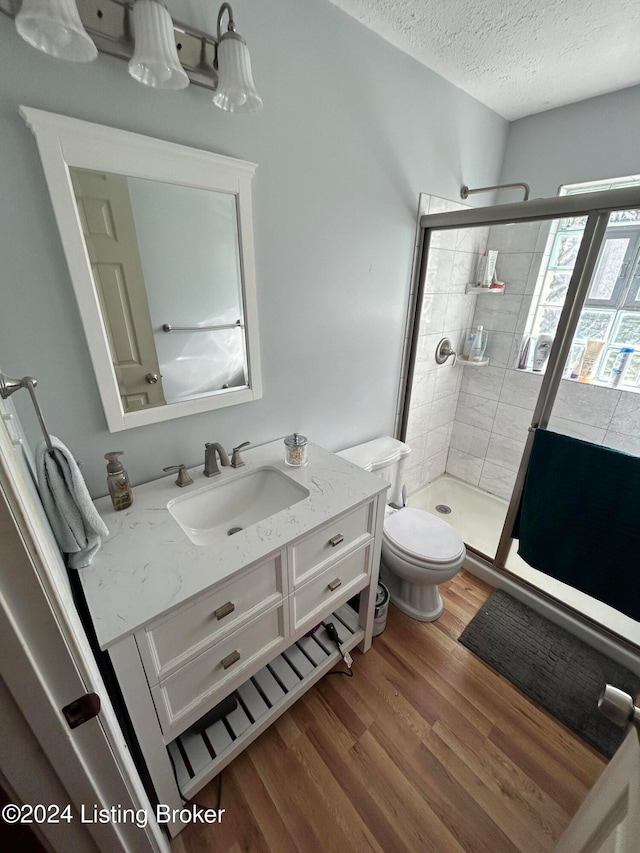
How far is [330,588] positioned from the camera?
1.21m

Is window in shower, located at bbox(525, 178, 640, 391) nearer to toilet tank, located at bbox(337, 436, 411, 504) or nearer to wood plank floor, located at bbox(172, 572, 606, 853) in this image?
toilet tank, located at bbox(337, 436, 411, 504)

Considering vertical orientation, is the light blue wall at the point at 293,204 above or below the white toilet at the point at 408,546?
above

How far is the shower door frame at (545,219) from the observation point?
126 cm

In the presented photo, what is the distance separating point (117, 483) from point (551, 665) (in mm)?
1879

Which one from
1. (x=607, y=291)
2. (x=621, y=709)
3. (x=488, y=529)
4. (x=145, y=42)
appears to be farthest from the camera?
(x=488, y=529)

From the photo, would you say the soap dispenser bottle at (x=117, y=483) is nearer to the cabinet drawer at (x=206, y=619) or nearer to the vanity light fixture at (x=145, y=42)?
the cabinet drawer at (x=206, y=619)

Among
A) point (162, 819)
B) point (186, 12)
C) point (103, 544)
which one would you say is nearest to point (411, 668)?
point (162, 819)

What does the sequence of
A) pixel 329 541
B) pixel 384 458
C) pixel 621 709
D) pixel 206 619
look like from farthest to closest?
pixel 384 458, pixel 329 541, pixel 206 619, pixel 621 709

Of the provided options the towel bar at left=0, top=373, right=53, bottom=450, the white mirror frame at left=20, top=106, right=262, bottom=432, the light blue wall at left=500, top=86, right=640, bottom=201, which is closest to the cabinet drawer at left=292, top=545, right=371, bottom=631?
the white mirror frame at left=20, top=106, right=262, bottom=432

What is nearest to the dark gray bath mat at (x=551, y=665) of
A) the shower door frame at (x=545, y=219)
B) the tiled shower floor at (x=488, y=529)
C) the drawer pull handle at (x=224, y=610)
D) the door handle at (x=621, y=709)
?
the tiled shower floor at (x=488, y=529)

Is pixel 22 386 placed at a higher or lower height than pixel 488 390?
higher

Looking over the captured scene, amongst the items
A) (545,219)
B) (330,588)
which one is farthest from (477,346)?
(330,588)

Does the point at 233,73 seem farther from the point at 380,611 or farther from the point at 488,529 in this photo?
the point at 488,529

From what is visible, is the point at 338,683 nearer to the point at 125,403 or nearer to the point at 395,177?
the point at 125,403
